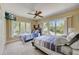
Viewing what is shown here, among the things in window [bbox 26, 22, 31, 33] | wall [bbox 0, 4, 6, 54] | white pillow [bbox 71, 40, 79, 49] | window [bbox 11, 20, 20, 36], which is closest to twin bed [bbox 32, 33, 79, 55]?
white pillow [bbox 71, 40, 79, 49]

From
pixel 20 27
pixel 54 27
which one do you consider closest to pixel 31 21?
pixel 20 27

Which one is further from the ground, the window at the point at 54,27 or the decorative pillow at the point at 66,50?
the window at the point at 54,27

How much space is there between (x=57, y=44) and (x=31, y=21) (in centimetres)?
62

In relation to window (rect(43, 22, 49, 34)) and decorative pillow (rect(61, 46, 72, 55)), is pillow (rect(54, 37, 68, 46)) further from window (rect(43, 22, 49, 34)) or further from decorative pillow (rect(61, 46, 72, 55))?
window (rect(43, 22, 49, 34))

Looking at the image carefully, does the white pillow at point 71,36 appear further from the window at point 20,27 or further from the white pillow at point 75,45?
the window at point 20,27

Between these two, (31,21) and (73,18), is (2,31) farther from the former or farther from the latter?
(73,18)

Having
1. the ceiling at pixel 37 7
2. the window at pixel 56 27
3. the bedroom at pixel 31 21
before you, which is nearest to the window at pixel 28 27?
the bedroom at pixel 31 21

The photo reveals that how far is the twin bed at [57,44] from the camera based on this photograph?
184cm

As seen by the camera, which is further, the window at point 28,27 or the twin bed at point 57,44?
the window at point 28,27

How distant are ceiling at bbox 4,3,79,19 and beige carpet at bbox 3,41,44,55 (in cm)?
54

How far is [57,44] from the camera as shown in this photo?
1932 mm

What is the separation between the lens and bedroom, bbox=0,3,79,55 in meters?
1.90

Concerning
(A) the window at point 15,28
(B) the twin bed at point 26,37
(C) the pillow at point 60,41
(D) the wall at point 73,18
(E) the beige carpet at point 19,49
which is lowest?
(E) the beige carpet at point 19,49
